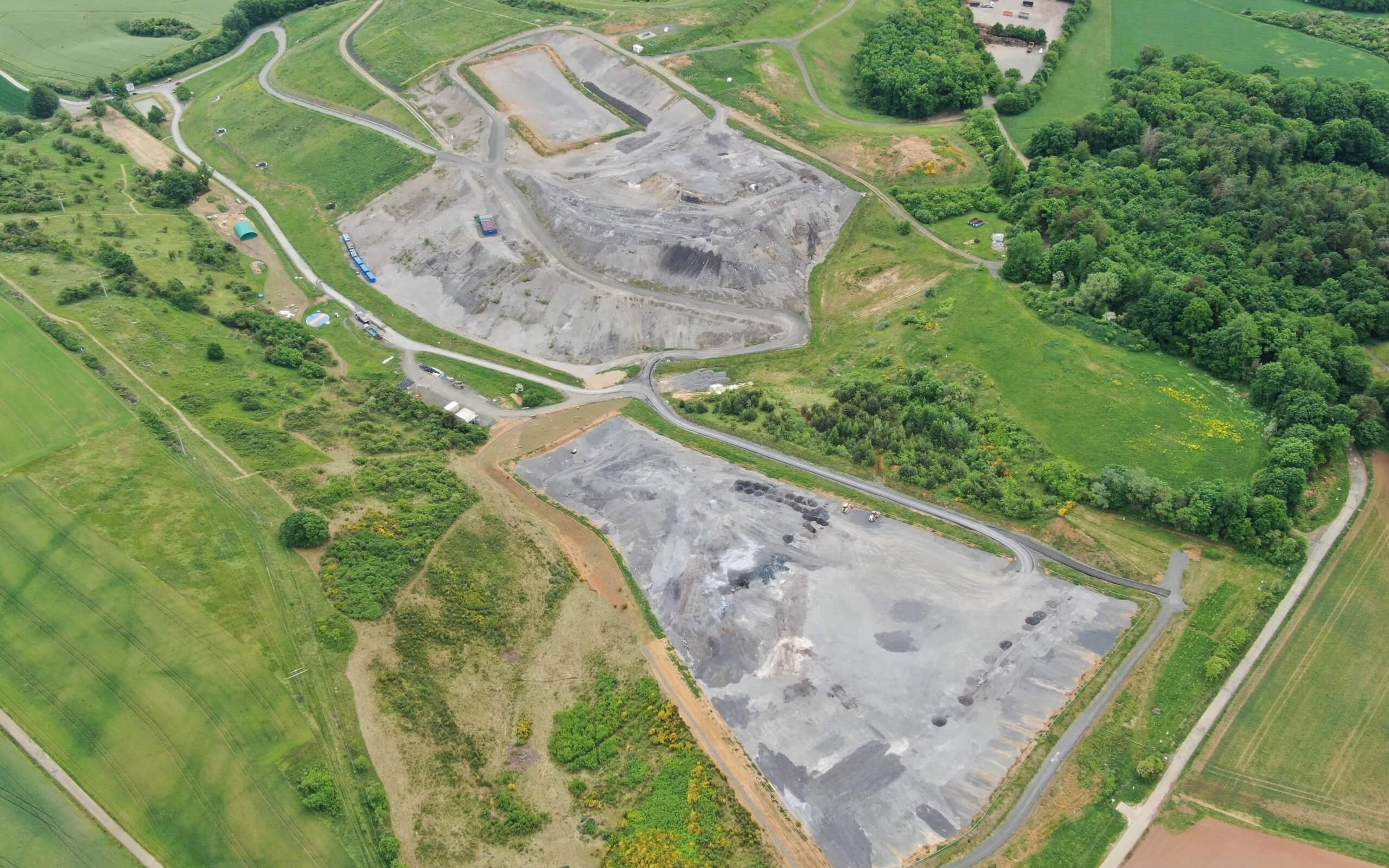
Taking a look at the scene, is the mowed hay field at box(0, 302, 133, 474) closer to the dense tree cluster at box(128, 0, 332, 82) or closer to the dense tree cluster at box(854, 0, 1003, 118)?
the dense tree cluster at box(128, 0, 332, 82)

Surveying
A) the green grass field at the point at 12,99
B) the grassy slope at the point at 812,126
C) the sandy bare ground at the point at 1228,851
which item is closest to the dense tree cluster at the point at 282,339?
the grassy slope at the point at 812,126

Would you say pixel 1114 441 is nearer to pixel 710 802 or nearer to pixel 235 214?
pixel 710 802

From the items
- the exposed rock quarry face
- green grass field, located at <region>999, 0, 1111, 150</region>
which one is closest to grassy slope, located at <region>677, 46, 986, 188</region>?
the exposed rock quarry face

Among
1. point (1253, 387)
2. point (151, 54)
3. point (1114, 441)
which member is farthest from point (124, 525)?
point (151, 54)

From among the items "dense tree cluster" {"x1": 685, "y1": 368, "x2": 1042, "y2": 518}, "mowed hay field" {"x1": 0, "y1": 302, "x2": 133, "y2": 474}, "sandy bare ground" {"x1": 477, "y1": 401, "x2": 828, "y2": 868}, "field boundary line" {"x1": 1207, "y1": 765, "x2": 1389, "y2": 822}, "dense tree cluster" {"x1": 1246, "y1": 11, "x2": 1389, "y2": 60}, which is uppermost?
"dense tree cluster" {"x1": 1246, "y1": 11, "x2": 1389, "y2": 60}

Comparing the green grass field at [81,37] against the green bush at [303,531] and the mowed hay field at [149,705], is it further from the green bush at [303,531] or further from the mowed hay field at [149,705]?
the green bush at [303,531]

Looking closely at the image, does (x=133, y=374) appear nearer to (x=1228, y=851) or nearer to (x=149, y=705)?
(x=149, y=705)
